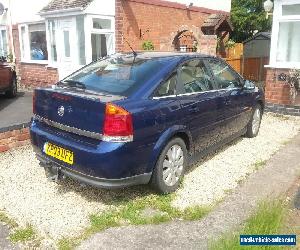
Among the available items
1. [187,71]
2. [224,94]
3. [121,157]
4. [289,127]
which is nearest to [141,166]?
[121,157]

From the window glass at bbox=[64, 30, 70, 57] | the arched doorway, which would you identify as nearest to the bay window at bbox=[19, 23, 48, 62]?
the window glass at bbox=[64, 30, 70, 57]

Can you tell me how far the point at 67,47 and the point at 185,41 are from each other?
205 inches

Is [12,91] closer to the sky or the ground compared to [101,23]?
closer to the ground

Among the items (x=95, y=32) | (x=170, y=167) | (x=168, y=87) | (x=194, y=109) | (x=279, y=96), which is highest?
(x=95, y=32)

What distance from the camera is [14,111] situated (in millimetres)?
8070

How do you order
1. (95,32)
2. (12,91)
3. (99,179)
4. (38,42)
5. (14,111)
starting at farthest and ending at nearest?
(38,42) → (95,32) → (12,91) → (14,111) → (99,179)

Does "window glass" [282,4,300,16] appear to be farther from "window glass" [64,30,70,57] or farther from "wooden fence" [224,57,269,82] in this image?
"window glass" [64,30,70,57]

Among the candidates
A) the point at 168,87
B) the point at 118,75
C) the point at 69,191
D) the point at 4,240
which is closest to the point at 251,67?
the point at 168,87

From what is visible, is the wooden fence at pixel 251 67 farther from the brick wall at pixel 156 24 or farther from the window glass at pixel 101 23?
the window glass at pixel 101 23

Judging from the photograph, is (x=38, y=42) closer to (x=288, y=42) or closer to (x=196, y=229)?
(x=288, y=42)

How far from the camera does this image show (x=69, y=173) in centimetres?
401

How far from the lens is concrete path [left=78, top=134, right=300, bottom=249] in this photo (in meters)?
3.43

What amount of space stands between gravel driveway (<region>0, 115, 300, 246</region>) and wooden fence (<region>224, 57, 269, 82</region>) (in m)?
9.70

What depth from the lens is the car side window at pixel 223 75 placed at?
Answer: 212 inches
